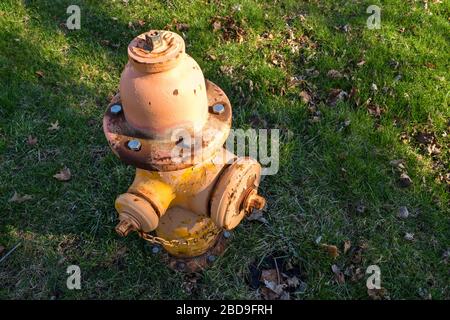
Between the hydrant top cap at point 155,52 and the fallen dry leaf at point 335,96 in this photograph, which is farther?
the fallen dry leaf at point 335,96

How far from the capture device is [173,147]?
2438 mm

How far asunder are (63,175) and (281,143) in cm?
191

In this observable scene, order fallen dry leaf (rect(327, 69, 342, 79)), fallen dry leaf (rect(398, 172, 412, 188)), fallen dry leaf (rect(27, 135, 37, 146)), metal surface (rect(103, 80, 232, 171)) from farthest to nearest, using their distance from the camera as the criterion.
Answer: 1. fallen dry leaf (rect(327, 69, 342, 79))
2. fallen dry leaf (rect(27, 135, 37, 146))
3. fallen dry leaf (rect(398, 172, 412, 188))
4. metal surface (rect(103, 80, 232, 171))

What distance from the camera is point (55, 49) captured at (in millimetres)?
4980

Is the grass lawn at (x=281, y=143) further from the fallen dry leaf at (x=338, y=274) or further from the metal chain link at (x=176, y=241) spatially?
the metal chain link at (x=176, y=241)

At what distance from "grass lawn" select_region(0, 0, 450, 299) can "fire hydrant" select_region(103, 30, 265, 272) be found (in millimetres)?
774

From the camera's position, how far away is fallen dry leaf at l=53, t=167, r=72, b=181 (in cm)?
399

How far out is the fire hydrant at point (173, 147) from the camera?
228 centimetres

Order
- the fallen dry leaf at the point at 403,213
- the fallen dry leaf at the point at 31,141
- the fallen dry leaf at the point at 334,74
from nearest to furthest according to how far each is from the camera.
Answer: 1. the fallen dry leaf at the point at 403,213
2. the fallen dry leaf at the point at 31,141
3. the fallen dry leaf at the point at 334,74

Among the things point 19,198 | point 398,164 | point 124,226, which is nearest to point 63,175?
point 19,198

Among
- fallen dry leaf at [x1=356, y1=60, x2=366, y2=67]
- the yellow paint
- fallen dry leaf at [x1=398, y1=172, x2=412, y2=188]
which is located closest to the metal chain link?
the yellow paint

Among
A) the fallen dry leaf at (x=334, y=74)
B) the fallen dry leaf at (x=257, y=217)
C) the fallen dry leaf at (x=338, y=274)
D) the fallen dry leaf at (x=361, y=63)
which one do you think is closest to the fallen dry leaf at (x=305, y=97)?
the fallen dry leaf at (x=334, y=74)

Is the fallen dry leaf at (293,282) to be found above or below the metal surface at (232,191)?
below

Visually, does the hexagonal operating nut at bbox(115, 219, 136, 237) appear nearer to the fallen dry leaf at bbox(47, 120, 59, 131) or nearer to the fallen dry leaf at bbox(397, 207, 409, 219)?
the fallen dry leaf at bbox(47, 120, 59, 131)
